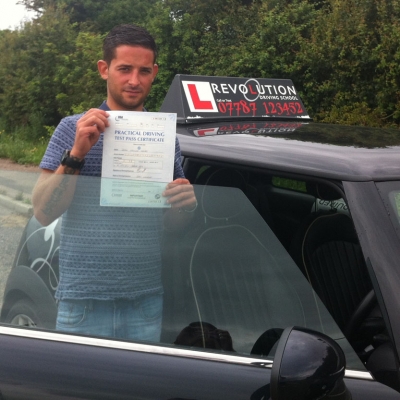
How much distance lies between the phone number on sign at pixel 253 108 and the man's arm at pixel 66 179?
1432 mm

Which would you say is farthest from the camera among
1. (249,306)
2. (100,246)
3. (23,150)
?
(23,150)

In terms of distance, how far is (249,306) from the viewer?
1.94 meters

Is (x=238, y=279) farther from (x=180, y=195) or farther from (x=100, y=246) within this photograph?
(x=100, y=246)

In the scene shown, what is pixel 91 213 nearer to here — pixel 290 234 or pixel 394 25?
pixel 290 234

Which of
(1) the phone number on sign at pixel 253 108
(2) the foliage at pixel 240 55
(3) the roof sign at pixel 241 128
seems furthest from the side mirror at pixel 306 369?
(2) the foliage at pixel 240 55

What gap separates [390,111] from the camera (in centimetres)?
1002

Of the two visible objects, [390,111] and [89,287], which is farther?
[390,111]

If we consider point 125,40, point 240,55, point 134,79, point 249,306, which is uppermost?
point 125,40

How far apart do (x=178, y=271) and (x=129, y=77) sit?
704 mm

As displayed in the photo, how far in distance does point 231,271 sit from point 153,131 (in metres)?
0.48

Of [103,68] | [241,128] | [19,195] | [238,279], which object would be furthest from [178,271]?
[241,128]

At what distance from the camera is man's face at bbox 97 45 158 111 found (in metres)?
2.32

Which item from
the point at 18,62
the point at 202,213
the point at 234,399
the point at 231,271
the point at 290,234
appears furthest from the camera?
the point at 18,62

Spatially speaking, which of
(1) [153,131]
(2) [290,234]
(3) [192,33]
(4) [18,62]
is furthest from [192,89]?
(4) [18,62]
